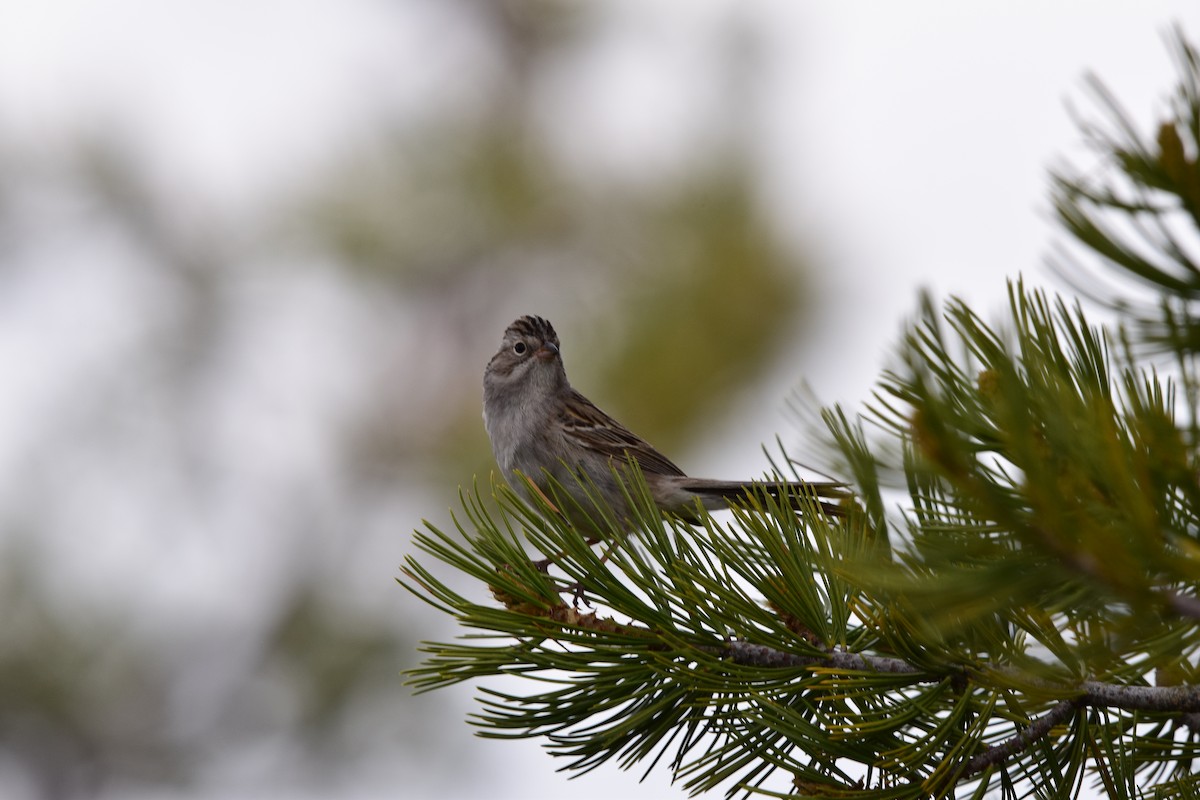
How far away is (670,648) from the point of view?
2062 mm

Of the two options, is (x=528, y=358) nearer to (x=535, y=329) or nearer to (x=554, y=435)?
(x=535, y=329)

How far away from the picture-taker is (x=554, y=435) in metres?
5.01

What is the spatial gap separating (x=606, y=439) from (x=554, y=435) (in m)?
0.24

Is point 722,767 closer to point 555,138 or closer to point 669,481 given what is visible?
point 669,481

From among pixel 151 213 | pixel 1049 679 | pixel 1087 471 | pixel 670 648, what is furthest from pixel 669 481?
pixel 151 213

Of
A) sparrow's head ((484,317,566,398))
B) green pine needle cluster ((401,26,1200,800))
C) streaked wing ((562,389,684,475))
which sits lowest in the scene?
green pine needle cluster ((401,26,1200,800))

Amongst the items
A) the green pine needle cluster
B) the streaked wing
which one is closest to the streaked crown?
the streaked wing

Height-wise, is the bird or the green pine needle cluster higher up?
the bird

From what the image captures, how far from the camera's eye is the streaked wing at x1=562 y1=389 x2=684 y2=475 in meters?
4.92

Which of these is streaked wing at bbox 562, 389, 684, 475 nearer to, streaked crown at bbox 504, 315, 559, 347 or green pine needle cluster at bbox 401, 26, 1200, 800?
streaked crown at bbox 504, 315, 559, 347

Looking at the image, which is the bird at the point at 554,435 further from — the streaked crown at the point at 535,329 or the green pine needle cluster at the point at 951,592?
the green pine needle cluster at the point at 951,592

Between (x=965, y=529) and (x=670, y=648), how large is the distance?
81 cm

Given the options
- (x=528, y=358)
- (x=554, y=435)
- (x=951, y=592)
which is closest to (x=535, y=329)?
(x=528, y=358)

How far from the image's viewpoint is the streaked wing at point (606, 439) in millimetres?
4918
